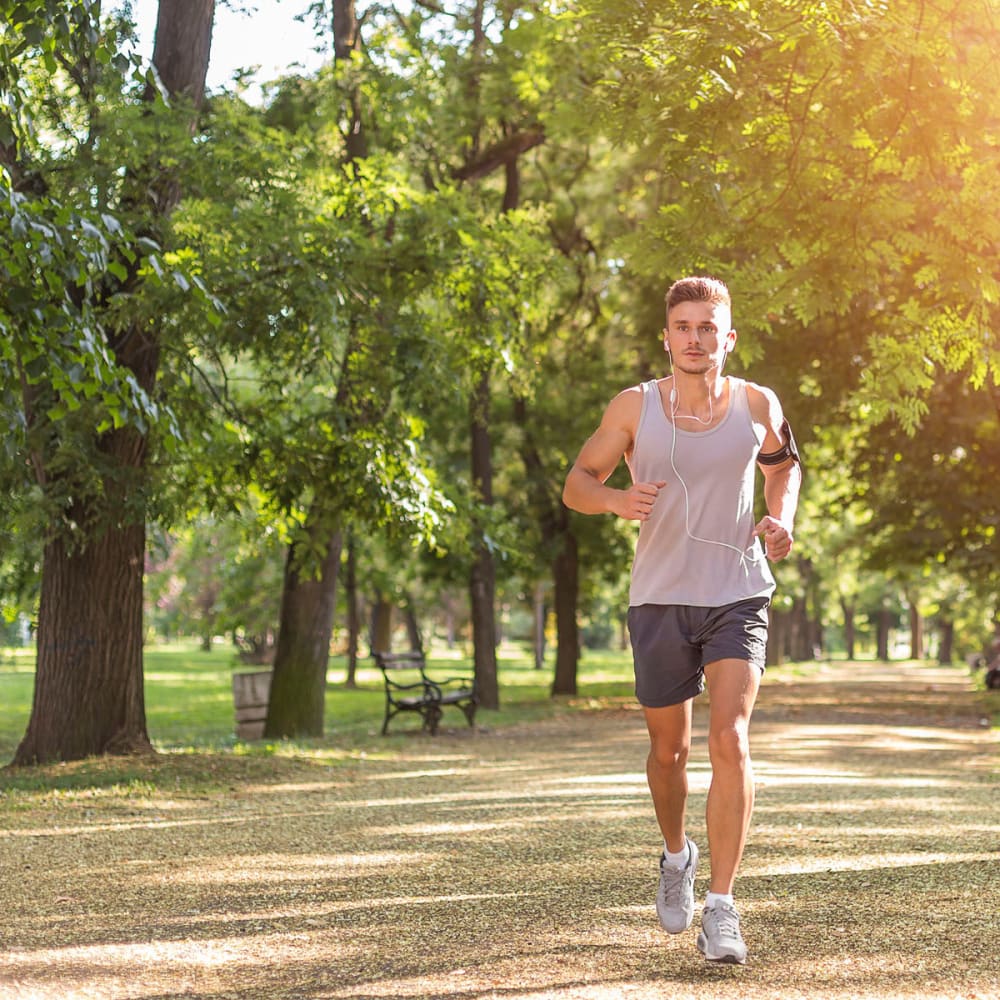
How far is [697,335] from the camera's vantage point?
4703 mm

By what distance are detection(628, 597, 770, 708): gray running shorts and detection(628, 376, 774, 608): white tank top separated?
37mm

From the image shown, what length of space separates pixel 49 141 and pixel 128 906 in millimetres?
7681

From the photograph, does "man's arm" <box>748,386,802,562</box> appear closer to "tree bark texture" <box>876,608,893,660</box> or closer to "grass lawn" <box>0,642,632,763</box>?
"grass lawn" <box>0,642,632,763</box>

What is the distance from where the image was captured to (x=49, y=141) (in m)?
11.7

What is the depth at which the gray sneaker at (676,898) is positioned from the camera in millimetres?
4793

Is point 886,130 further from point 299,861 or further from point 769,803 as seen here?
point 299,861

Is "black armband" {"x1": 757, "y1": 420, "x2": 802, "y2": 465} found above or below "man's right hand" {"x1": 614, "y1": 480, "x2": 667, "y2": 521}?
above

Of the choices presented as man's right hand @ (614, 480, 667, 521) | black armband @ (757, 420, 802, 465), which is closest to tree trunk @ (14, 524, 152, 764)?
black armband @ (757, 420, 802, 465)

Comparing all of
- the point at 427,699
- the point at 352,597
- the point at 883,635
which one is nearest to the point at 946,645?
the point at 883,635

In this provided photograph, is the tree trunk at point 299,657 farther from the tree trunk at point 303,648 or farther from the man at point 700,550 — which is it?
the man at point 700,550

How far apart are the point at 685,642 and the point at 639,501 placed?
21.1 inches

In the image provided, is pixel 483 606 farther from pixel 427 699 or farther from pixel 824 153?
pixel 824 153

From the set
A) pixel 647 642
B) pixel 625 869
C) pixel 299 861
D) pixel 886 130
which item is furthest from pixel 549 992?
pixel 886 130

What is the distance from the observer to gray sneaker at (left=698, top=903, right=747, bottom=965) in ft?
14.4
